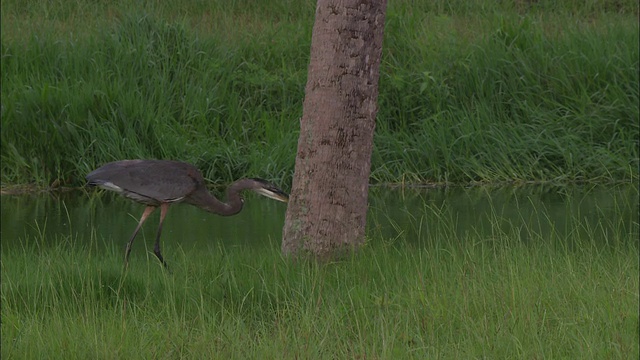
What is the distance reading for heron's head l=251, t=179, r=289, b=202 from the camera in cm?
709

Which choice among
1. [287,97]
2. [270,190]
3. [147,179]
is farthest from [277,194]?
[287,97]

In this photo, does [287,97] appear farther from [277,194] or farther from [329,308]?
[329,308]

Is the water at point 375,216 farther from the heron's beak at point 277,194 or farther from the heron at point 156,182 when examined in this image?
the heron's beak at point 277,194

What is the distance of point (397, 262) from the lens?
243 inches

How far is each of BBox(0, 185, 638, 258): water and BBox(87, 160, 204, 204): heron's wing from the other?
0.61m

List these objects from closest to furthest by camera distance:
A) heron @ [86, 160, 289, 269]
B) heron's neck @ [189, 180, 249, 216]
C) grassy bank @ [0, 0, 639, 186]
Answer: heron @ [86, 160, 289, 269] < heron's neck @ [189, 180, 249, 216] < grassy bank @ [0, 0, 639, 186]

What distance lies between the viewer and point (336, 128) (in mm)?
6543

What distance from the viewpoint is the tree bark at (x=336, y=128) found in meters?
6.54

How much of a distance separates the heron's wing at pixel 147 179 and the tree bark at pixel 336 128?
Result: 1.06 m

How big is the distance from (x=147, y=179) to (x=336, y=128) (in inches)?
58.9

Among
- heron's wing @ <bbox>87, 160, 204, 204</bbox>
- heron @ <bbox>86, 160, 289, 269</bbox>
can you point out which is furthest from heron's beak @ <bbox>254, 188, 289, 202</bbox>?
heron's wing @ <bbox>87, 160, 204, 204</bbox>

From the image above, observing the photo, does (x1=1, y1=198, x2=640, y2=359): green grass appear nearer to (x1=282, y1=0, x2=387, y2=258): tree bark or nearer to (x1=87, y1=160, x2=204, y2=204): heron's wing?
(x1=282, y1=0, x2=387, y2=258): tree bark

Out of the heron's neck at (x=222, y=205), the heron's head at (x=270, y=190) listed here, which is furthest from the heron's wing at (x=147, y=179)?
the heron's head at (x=270, y=190)

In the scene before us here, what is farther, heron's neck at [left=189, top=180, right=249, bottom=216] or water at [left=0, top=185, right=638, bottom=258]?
water at [left=0, top=185, right=638, bottom=258]
